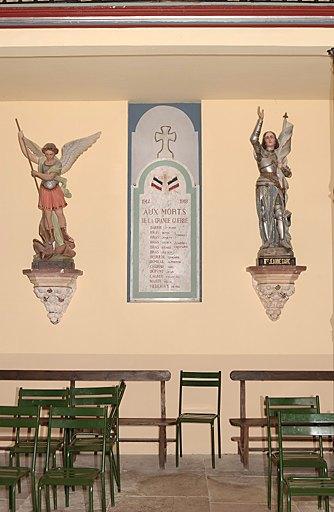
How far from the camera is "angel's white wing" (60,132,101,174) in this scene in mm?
9164

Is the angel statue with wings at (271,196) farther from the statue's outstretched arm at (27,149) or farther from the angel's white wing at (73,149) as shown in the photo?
the statue's outstretched arm at (27,149)

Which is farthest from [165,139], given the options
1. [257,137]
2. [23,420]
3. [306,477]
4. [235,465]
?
[306,477]

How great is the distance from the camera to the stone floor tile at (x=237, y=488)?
655cm

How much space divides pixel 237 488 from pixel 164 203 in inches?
141

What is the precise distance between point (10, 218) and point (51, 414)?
380 centimetres

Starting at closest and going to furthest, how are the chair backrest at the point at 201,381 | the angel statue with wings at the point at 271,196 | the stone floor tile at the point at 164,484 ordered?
the stone floor tile at the point at 164,484 → the chair backrest at the point at 201,381 → the angel statue with wings at the point at 271,196

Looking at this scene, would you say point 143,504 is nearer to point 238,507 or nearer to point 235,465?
point 238,507

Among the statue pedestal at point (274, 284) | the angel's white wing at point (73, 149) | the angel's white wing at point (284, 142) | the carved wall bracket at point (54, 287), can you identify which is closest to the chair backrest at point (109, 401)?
the carved wall bracket at point (54, 287)

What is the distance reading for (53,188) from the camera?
9.01 m

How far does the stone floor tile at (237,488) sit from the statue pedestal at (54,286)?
274 centimetres

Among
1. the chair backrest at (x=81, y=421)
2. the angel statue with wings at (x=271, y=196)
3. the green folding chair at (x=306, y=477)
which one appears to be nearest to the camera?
the green folding chair at (x=306, y=477)

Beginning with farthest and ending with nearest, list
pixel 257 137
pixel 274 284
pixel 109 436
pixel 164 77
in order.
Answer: pixel 257 137
pixel 274 284
pixel 164 77
pixel 109 436

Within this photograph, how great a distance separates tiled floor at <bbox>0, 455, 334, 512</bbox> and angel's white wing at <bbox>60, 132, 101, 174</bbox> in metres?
3.42

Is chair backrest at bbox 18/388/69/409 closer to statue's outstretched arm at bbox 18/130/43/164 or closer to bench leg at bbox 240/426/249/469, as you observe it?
bench leg at bbox 240/426/249/469
